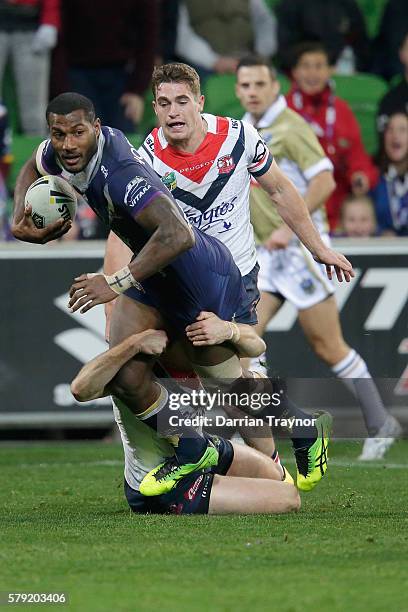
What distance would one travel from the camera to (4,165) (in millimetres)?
12242

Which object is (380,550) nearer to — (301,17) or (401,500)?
(401,500)

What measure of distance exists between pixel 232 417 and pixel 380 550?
2099mm

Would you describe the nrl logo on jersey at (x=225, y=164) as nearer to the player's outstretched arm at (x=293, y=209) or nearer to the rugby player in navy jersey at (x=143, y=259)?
the player's outstretched arm at (x=293, y=209)

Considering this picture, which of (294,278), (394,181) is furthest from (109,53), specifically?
(294,278)

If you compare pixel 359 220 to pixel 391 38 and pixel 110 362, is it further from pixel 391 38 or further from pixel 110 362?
pixel 110 362

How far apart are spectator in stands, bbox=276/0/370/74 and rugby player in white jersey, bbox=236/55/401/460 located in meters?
3.53

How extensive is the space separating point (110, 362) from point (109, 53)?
23.3 feet

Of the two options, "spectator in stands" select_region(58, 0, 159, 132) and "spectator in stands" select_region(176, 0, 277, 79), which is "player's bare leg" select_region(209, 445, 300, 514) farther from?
"spectator in stands" select_region(176, 0, 277, 79)

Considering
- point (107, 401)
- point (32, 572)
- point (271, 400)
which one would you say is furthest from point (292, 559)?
point (107, 401)

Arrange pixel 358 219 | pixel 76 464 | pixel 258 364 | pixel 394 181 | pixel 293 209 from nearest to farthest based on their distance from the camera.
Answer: pixel 293 209
pixel 258 364
pixel 76 464
pixel 358 219
pixel 394 181

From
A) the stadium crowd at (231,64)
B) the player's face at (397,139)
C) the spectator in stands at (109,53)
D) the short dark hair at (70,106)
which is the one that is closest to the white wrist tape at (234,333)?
the short dark hair at (70,106)

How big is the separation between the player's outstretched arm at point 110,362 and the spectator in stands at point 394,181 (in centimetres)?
558

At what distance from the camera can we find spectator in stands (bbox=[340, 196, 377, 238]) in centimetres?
1156

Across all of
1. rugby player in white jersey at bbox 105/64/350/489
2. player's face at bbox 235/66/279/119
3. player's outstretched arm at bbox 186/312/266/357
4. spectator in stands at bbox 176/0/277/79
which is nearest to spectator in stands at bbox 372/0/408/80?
spectator in stands at bbox 176/0/277/79
